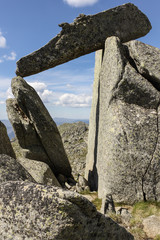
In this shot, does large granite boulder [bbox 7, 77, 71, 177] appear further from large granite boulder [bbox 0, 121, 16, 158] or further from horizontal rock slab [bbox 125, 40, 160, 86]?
horizontal rock slab [bbox 125, 40, 160, 86]

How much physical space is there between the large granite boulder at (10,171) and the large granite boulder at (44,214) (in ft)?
5.47

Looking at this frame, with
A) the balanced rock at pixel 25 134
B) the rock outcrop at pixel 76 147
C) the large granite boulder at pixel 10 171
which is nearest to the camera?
the large granite boulder at pixel 10 171

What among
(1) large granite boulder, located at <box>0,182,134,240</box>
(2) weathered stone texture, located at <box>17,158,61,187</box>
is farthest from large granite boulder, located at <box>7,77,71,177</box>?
(1) large granite boulder, located at <box>0,182,134,240</box>

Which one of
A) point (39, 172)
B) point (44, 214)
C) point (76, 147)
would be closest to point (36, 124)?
point (39, 172)

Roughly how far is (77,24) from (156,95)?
8773 millimetres

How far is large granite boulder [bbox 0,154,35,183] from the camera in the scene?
716 centimetres

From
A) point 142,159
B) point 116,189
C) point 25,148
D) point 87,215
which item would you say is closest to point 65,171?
point 25,148

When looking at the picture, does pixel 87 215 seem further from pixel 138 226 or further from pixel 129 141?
pixel 129 141

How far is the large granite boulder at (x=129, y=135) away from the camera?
12.7 metres

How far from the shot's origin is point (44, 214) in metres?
4.88

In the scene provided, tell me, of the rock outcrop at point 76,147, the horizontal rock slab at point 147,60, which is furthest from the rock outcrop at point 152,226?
the rock outcrop at point 76,147

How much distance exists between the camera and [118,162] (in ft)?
42.5

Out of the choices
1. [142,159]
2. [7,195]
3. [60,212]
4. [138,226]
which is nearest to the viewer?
[60,212]

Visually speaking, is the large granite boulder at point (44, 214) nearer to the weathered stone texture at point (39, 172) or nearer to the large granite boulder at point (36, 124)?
the weathered stone texture at point (39, 172)
